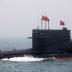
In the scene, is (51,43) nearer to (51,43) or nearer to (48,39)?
(51,43)

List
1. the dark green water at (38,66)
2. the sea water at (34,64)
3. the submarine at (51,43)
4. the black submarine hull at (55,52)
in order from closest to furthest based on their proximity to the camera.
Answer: the dark green water at (38,66) → the sea water at (34,64) → the black submarine hull at (55,52) → the submarine at (51,43)

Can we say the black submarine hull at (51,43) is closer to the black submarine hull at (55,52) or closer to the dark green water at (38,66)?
the black submarine hull at (55,52)

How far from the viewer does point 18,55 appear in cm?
7612

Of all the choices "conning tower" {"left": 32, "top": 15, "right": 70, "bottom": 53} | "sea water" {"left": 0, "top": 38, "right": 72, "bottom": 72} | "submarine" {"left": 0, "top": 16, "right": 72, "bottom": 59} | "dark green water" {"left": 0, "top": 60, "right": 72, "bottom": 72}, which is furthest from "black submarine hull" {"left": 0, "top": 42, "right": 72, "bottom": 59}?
"dark green water" {"left": 0, "top": 60, "right": 72, "bottom": 72}

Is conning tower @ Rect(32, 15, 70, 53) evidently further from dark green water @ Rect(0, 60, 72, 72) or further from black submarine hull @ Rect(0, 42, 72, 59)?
dark green water @ Rect(0, 60, 72, 72)

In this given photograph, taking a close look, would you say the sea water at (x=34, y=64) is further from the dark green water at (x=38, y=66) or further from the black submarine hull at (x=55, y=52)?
the black submarine hull at (x=55, y=52)

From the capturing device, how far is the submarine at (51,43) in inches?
2916

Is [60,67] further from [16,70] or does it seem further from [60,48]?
[60,48]

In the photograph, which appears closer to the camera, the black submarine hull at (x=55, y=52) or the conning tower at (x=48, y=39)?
the black submarine hull at (x=55, y=52)

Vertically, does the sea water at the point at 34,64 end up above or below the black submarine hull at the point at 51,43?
below

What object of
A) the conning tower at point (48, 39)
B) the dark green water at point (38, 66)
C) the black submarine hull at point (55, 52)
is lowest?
the dark green water at point (38, 66)

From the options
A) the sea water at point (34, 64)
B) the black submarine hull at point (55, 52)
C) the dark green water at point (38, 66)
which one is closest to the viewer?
the dark green water at point (38, 66)

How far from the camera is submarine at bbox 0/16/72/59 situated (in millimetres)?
74062

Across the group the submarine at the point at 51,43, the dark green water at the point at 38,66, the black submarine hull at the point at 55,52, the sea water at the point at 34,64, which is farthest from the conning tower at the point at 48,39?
the dark green water at the point at 38,66
